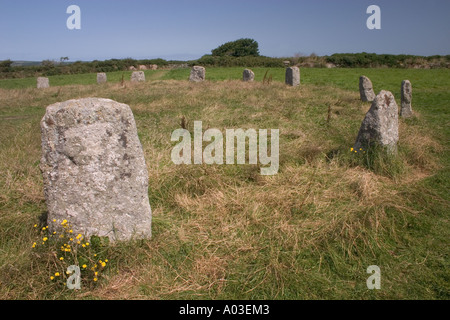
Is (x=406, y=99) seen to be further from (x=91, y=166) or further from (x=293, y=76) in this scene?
(x=91, y=166)

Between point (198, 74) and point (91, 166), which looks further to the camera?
point (198, 74)

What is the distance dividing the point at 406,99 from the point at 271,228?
8766 mm

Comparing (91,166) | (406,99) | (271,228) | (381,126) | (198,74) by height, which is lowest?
(271,228)

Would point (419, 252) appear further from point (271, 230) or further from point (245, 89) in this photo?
point (245, 89)

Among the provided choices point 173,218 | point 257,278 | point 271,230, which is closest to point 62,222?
point 173,218

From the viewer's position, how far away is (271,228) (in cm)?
485

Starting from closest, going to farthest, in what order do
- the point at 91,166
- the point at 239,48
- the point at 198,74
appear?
the point at 91,166, the point at 198,74, the point at 239,48

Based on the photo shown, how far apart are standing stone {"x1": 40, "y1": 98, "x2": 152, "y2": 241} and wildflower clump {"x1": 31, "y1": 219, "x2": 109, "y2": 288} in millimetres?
112

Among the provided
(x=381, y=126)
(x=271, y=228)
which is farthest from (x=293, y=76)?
(x=271, y=228)

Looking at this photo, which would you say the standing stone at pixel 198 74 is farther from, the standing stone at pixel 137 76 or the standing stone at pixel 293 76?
the standing stone at pixel 293 76

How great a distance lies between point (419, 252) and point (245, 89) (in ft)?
43.2

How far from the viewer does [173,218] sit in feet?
17.4

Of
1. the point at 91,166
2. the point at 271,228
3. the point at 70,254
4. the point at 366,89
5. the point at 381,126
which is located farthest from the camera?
the point at 366,89

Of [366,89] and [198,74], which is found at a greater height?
[198,74]
